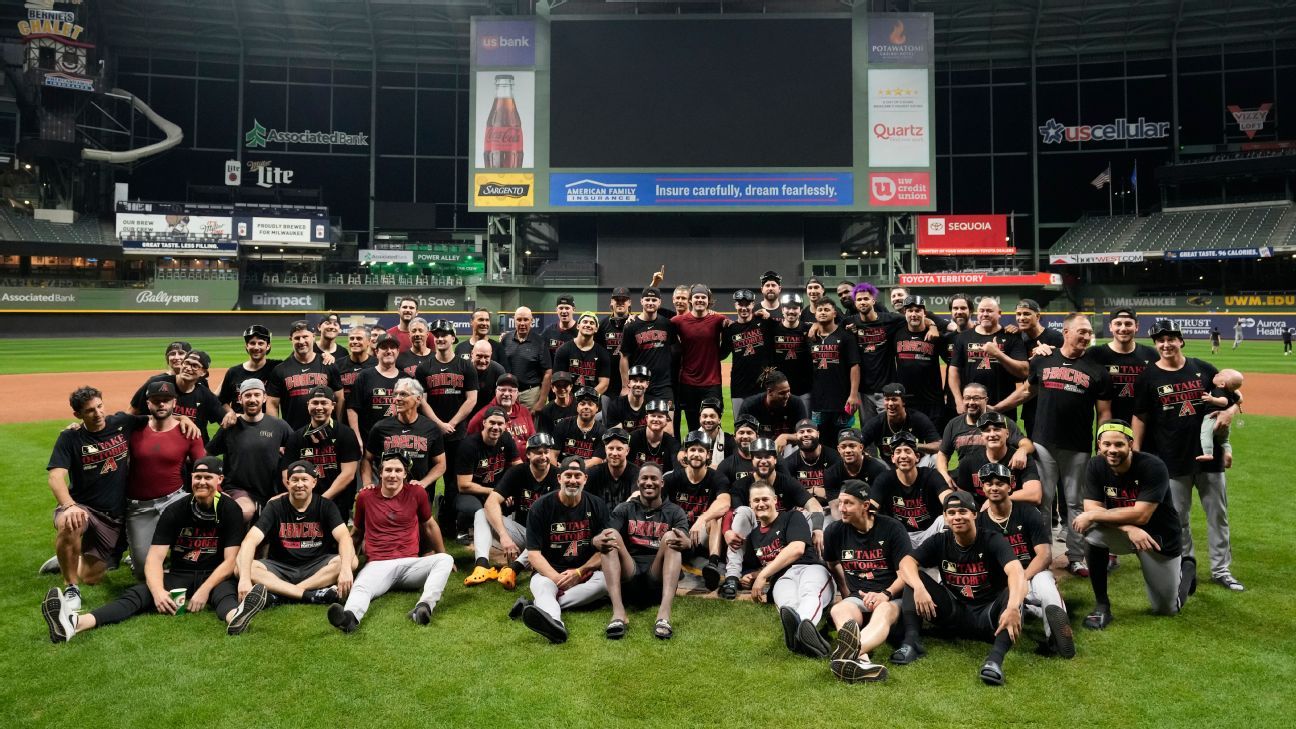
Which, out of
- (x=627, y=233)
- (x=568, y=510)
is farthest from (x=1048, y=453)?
(x=627, y=233)

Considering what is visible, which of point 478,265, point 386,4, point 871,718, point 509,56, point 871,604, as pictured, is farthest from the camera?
point 478,265

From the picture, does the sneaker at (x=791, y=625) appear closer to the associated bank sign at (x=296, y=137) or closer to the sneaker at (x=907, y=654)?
the sneaker at (x=907, y=654)

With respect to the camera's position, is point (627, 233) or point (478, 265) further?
point (478, 265)

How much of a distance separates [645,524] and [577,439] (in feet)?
6.07

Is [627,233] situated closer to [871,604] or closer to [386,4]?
[386,4]

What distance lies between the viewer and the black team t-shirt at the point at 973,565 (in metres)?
5.95

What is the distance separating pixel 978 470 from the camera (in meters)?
7.20

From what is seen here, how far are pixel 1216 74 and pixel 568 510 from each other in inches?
2698

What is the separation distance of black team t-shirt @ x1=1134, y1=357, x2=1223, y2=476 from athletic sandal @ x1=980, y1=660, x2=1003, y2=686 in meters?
3.27

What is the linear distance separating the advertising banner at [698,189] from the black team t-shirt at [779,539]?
37.9 metres

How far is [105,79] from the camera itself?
55906 mm

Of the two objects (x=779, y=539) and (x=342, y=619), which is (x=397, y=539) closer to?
(x=342, y=619)

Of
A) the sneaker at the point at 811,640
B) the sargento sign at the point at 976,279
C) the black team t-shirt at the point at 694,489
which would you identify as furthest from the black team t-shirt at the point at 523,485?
the sargento sign at the point at 976,279

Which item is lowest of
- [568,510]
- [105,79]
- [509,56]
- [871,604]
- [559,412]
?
[871,604]
